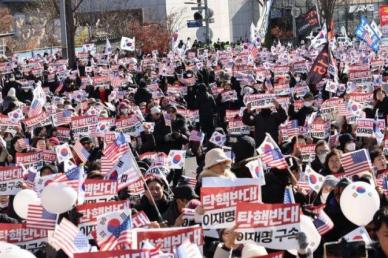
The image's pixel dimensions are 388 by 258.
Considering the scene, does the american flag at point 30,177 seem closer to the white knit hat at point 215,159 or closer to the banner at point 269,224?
the white knit hat at point 215,159

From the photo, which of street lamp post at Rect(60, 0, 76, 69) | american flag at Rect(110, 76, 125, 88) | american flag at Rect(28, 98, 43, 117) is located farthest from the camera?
street lamp post at Rect(60, 0, 76, 69)

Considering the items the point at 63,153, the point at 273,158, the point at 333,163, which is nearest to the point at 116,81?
the point at 63,153

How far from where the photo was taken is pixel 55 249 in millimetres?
7434

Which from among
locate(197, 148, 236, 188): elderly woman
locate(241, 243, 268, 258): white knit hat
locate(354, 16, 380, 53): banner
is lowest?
locate(241, 243, 268, 258): white knit hat

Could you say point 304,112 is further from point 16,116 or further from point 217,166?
point 217,166

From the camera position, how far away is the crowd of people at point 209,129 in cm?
835

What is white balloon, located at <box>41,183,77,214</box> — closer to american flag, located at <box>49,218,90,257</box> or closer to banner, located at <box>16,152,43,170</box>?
american flag, located at <box>49,218,90,257</box>

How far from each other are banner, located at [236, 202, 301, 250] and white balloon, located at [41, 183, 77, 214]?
6.23 feet

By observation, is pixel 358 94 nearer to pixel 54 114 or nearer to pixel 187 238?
pixel 54 114

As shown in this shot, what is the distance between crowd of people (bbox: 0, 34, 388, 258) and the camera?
8.35m

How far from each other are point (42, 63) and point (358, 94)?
17.3 m

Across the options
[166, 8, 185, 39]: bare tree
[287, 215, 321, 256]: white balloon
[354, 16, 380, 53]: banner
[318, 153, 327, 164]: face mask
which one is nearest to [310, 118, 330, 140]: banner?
[318, 153, 327, 164]: face mask

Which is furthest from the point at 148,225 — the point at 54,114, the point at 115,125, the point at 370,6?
the point at 370,6

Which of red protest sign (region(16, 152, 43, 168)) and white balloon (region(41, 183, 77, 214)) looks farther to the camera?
red protest sign (region(16, 152, 43, 168))
